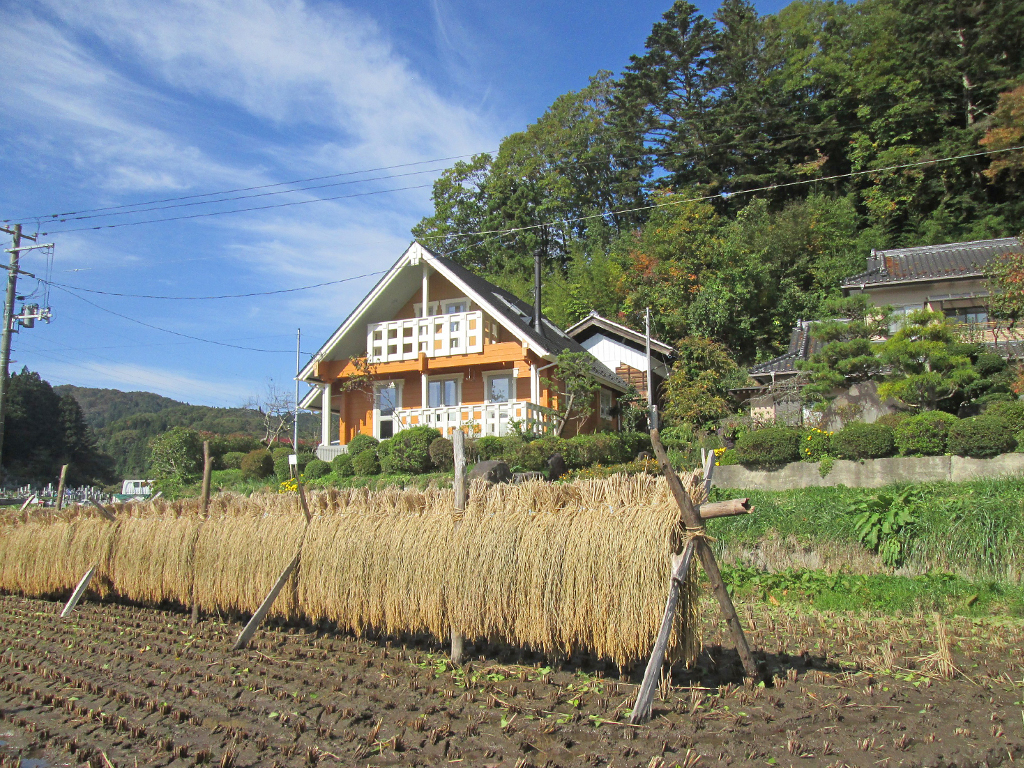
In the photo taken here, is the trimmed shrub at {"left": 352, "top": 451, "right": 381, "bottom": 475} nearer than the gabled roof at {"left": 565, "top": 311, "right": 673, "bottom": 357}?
Yes

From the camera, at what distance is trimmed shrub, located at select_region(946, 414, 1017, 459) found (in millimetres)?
13352

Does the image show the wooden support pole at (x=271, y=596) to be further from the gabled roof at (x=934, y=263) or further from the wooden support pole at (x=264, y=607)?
the gabled roof at (x=934, y=263)

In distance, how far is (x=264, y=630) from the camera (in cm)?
905

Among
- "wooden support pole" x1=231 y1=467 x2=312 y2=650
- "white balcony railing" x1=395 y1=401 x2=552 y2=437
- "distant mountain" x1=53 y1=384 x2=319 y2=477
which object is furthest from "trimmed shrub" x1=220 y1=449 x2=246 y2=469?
"distant mountain" x1=53 y1=384 x2=319 y2=477

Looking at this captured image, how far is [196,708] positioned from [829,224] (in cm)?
3486

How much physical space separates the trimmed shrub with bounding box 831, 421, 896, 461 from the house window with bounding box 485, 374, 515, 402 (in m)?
10.8

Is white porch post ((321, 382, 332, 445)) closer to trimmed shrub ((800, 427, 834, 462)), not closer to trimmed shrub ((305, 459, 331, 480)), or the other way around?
trimmed shrub ((305, 459, 331, 480))

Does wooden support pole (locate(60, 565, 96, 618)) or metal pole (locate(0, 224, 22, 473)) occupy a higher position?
metal pole (locate(0, 224, 22, 473))

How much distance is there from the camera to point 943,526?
996 centimetres

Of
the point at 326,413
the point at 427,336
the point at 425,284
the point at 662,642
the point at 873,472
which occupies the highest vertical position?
the point at 425,284

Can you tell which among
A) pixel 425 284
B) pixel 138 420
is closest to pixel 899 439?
pixel 425 284

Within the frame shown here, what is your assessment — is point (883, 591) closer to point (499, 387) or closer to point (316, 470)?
point (499, 387)

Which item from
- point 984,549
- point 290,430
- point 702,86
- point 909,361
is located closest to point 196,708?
point 984,549

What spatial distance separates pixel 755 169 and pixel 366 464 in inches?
1168
